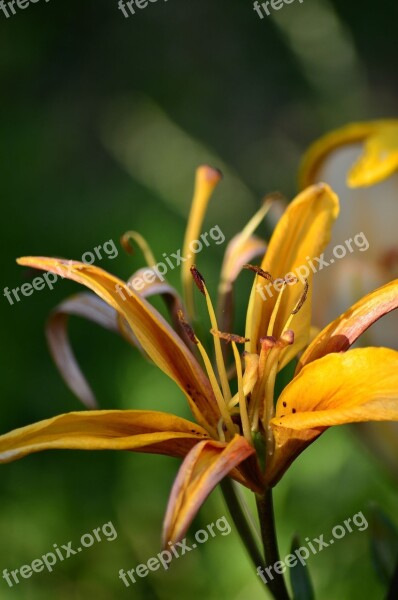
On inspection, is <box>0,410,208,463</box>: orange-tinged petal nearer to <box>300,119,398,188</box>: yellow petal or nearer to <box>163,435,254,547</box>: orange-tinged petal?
<box>163,435,254,547</box>: orange-tinged petal

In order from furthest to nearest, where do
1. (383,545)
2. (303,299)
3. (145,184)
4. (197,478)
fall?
(145,184) < (383,545) < (303,299) < (197,478)

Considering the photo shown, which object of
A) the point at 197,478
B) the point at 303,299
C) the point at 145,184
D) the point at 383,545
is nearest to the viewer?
the point at 197,478

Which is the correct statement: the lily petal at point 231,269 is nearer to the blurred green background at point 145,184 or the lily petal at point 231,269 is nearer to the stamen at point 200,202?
the stamen at point 200,202

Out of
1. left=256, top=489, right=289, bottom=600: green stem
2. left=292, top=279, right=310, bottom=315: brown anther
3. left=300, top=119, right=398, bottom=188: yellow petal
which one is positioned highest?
left=300, top=119, right=398, bottom=188: yellow petal

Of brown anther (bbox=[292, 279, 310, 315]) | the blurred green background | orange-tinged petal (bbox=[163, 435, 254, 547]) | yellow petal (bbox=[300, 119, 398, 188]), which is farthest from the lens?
the blurred green background

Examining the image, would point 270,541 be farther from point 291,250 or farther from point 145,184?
point 145,184

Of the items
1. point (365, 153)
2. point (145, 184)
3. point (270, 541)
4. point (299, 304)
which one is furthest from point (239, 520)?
point (145, 184)

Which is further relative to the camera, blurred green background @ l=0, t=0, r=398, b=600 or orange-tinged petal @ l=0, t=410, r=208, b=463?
blurred green background @ l=0, t=0, r=398, b=600

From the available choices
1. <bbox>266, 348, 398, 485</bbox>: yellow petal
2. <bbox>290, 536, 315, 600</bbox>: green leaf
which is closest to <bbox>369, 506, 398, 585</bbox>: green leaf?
<bbox>290, 536, 315, 600</bbox>: green leaf
